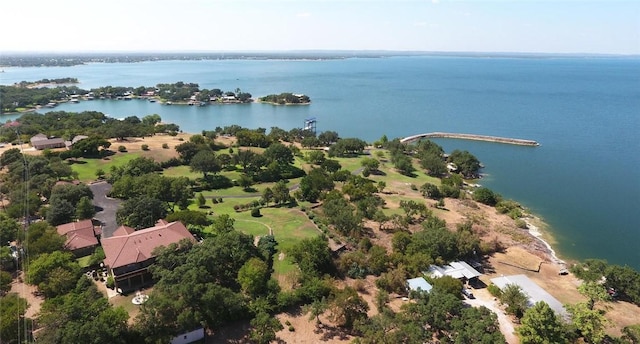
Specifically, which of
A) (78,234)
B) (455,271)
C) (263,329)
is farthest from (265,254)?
(78,234)

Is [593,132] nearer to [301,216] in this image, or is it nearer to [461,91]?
[461,91]

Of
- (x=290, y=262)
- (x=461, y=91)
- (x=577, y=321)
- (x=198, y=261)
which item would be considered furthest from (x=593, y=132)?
(x=198, y=261)

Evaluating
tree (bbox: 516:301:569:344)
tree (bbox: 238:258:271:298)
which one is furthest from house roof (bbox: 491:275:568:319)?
tree (bbox: 238:258:271:298)

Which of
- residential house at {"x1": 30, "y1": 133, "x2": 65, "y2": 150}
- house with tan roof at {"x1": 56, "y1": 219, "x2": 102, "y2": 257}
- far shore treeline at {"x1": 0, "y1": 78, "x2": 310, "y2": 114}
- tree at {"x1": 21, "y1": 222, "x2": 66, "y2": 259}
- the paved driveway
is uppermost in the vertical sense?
far shore treeline at {"x1": 0, "y1": 78, "x2": 310, "y2": 114}

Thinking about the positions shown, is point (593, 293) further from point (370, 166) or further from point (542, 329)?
point (370, 166)

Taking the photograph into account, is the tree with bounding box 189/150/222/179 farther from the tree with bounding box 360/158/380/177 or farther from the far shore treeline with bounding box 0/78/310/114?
the far shore treeline with bounding box 0/78/310/114

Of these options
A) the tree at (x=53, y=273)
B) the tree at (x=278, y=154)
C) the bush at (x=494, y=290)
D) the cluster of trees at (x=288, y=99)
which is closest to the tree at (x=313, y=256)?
the bush at (x=494, y=290)
